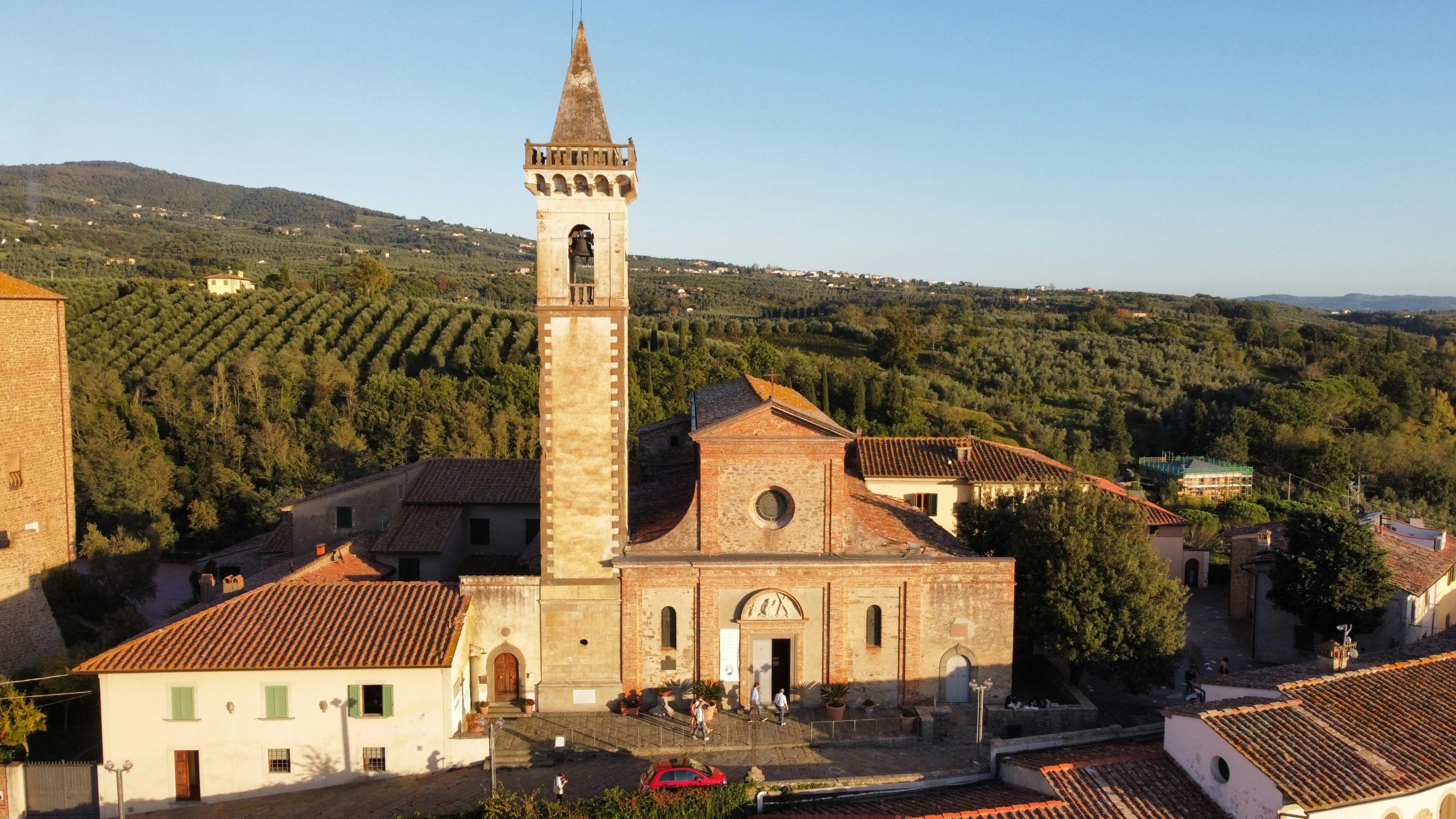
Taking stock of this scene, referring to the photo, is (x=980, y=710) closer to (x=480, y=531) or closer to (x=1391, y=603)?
(x=1391, y=603)

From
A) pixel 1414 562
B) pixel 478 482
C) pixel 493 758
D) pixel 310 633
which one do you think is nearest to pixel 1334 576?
pixel 1414 562

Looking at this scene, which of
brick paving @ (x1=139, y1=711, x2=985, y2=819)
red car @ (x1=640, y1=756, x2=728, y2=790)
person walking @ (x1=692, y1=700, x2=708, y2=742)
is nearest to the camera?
red car @ (x1=640, y1=756, x2=728, y2=790)

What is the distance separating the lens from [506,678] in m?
22.1

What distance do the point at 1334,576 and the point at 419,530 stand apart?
25.9 m

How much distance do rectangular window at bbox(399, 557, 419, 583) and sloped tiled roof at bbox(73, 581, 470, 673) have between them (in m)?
5.52

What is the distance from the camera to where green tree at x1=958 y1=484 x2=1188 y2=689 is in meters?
22.1

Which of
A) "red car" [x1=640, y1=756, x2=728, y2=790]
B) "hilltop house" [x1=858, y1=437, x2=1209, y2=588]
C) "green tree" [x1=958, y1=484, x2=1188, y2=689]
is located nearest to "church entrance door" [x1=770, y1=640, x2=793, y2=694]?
"red car" [x1=640, y1=756, x2=728, y2=790]

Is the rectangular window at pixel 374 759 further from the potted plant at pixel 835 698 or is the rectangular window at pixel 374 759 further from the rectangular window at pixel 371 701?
the potted plant at pixel 835 698

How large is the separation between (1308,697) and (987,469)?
50.7 ft

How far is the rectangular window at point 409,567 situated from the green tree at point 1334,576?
81.1 feet

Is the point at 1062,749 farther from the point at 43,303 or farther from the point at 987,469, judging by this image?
the point at 43,303

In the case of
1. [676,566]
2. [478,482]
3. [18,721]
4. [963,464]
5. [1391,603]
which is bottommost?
[18,721]

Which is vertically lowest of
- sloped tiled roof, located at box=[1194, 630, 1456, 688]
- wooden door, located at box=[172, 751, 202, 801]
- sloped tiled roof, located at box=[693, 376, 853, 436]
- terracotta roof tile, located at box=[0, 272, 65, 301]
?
wooden door, located at box=[172, 751, 202, 801]

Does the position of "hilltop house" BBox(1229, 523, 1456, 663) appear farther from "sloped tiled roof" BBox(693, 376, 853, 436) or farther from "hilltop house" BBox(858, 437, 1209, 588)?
"sloped tiled roof" BBox(693, 376, 853, 436)
